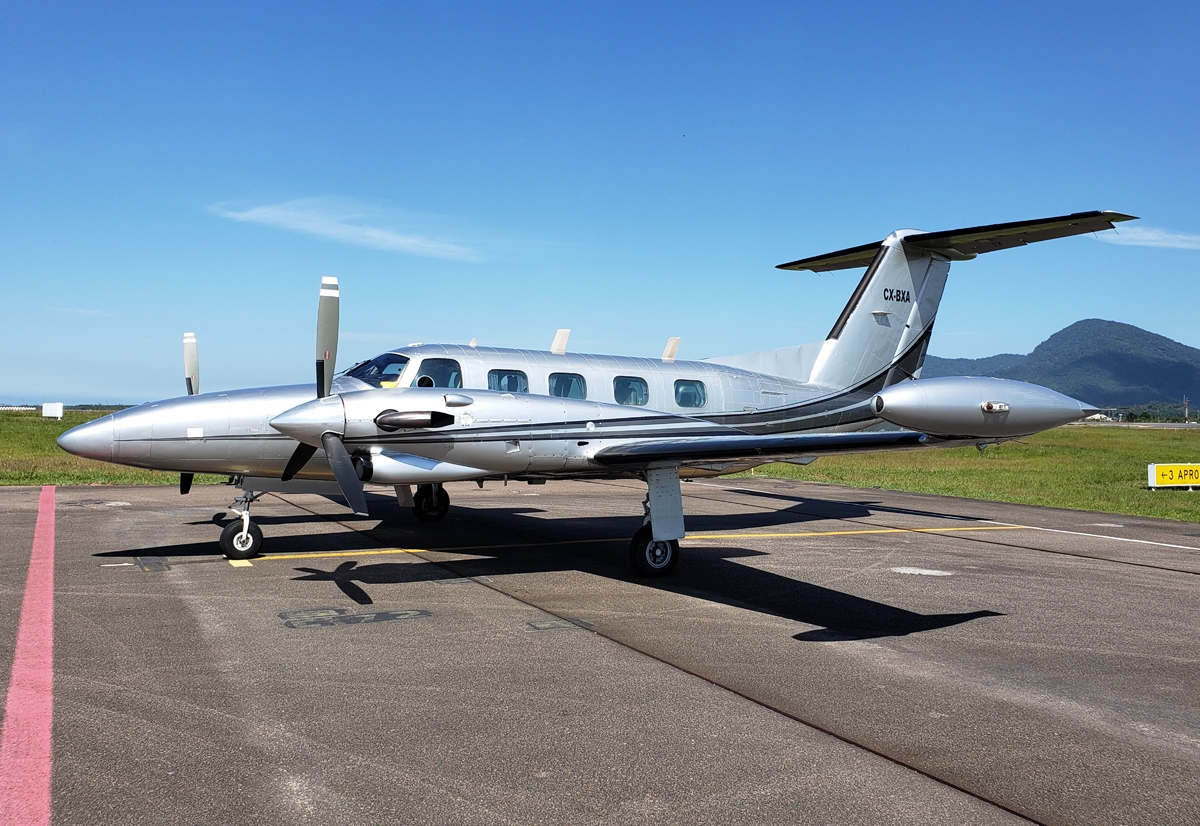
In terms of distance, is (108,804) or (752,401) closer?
(108,804)

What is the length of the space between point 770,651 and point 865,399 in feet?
30.7

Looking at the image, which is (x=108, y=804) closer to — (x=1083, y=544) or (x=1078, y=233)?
(x=1078, y=233)

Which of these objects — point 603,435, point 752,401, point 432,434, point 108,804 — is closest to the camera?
point 108,804

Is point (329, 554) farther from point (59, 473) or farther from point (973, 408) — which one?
point (59, 473)

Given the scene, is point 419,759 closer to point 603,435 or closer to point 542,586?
point 542,586

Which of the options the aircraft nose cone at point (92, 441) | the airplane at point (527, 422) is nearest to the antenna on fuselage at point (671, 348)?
the airplane at point (527, 422)

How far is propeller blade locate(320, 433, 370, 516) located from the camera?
9359 mm

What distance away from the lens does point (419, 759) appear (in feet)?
16.1

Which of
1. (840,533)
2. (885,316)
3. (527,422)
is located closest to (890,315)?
(885,316)

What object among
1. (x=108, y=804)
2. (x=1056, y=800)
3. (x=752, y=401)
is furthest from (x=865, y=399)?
(x=108, y=804)

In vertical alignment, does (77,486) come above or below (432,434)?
below

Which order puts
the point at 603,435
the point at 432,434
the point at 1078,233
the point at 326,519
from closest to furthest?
the point at 432,434 < the point at 603,435 < the point at 1078,233 < the point at 326,519

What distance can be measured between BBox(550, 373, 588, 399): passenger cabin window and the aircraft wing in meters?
1.64

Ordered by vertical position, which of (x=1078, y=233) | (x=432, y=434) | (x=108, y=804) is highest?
(x=1078, y=233)
